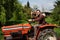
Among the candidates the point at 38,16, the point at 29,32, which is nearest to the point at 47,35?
the point at 29,32

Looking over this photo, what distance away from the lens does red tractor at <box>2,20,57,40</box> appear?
37.3 feet

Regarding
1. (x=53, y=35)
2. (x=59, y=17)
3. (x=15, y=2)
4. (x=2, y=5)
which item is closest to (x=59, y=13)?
(x=59, y=17)

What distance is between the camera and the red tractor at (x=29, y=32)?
1138 cm

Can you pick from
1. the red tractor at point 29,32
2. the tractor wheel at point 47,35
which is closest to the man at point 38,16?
the red tractor at point 29,32

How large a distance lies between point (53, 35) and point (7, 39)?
2184mm

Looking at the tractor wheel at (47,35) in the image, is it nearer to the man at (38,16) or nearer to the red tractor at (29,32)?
the red tractor at (29,32)

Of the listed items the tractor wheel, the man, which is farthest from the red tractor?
the man

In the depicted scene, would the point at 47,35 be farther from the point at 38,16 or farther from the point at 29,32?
the point at 38,16

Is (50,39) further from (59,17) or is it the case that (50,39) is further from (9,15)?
(59,17)

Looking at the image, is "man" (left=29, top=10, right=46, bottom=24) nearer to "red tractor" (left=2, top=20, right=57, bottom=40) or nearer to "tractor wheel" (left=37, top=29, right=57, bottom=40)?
"red tractor" (left=2, top=20, right=57, bottom=40)

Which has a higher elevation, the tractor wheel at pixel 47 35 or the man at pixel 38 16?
the man at pixel 38 16

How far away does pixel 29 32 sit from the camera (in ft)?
38.3

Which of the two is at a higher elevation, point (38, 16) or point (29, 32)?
point (38, 16)

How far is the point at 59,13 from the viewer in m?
57.2
